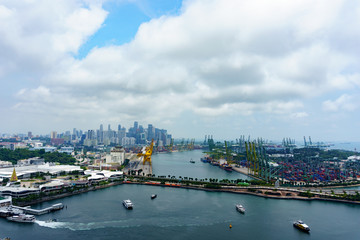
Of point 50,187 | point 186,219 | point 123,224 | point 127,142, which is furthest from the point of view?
point 127,142

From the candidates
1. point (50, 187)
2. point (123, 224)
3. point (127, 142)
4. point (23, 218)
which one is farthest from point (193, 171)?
point (127, 142)

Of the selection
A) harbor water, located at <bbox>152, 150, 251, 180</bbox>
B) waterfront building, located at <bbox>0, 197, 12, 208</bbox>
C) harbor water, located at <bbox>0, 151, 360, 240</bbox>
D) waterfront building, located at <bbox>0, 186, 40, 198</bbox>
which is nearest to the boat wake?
harbor water, located at <bbox>0, 151, 360, 240</bbox>

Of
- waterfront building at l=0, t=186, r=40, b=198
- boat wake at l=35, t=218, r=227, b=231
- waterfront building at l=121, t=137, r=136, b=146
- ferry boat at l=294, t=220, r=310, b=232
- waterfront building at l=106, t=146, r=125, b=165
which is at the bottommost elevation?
ferry boat at l=294, t=220, r=310, b=232

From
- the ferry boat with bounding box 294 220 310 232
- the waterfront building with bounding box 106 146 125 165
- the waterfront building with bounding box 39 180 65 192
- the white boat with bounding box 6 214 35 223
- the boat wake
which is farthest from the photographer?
the waterfront building with bounding box 106 146 125 165

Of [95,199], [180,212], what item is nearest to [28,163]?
[95,199]

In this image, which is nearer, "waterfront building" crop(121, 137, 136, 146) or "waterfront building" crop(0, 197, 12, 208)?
"waterfront building" crop(0, 197, 12, 208)

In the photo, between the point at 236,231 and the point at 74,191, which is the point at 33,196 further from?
the point at 236,231

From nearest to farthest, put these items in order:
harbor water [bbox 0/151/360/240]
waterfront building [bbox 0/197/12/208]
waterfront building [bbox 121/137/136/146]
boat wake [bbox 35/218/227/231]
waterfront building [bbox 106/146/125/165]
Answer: harbor water [bbox 0/151/360/240], boat wake [bbox 35/218/227/231], waterfront building [bbox 0/197/12/208], waterfront building [bbox 106/146/125/165], waterfront building [bbox 121/137/136/146]

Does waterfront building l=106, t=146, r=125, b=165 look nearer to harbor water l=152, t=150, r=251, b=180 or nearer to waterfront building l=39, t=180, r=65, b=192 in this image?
harbor water l=152, t=150, r=251, b=180

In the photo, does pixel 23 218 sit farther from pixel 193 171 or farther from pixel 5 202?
pixel 193 171
